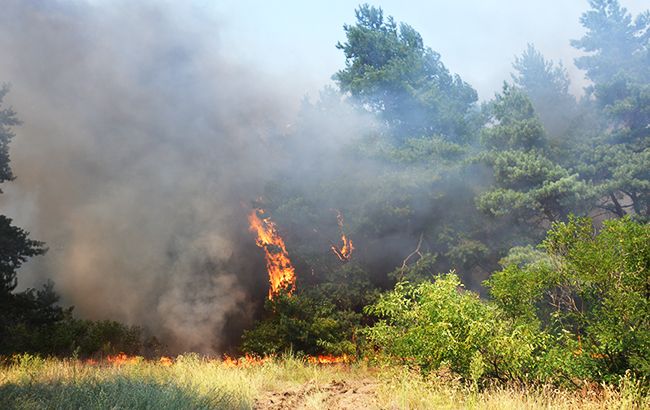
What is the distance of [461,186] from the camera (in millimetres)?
17000

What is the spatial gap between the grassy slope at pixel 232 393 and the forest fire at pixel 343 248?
316 inches

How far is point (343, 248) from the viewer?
18.6m

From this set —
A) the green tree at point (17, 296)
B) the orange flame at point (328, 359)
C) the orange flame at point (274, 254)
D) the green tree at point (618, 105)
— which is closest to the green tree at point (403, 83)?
the green tree at point (618, 105)

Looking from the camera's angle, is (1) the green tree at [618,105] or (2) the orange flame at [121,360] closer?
(2) the orange flame at [121,360]

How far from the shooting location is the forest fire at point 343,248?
60.5ft

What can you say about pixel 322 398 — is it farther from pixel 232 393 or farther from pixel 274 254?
pixel 274 254

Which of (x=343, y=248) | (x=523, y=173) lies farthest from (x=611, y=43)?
(x=343, y=248)

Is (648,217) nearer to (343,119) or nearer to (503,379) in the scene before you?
(503,379)

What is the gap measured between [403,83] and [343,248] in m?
7.89

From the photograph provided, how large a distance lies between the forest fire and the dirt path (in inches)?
342

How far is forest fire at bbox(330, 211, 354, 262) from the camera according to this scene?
18438 mm

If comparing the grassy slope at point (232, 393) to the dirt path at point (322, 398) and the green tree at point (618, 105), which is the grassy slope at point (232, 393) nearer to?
the dirt path at point (322, 398)

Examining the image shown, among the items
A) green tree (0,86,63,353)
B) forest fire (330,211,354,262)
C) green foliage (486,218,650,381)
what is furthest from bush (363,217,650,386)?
green tree (0,86,63,353)

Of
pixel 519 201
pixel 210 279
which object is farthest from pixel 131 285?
pixel 519 201
